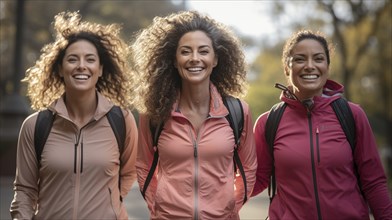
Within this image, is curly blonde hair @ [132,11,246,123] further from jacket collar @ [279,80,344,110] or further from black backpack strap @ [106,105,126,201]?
jacket collar @ [279,80,344,110]

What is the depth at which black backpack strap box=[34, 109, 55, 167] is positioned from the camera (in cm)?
398

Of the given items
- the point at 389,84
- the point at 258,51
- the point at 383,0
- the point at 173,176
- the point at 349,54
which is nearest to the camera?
the point at 173,176

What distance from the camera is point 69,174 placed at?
3922mm

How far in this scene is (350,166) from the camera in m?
4.01

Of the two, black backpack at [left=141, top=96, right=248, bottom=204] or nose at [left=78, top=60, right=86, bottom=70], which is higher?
nose at [left=78, top=60, right=86, bottom=70]

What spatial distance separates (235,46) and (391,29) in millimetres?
19767

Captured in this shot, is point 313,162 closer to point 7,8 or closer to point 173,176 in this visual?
point 173,176

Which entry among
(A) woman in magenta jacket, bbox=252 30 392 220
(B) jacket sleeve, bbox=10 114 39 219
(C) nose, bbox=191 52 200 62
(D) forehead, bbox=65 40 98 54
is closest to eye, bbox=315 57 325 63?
(A) woman in magenta jacket, bbox=252 30 392 220

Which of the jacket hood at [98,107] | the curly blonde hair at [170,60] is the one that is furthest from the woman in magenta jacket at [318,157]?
the jacket hood at [98,107]

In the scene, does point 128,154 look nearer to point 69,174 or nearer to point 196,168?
point 69,174

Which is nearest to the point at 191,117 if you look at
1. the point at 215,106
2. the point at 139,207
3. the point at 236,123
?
the point at 215,106

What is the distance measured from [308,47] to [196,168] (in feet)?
4.36

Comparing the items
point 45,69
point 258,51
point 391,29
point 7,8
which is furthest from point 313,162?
point 258,51

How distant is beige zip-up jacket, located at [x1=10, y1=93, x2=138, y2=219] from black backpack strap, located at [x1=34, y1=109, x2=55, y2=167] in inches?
1.1
